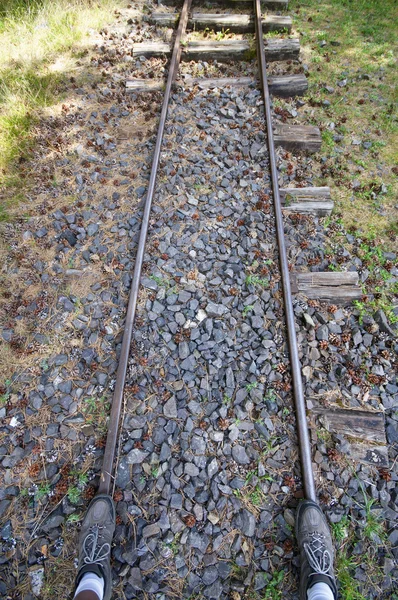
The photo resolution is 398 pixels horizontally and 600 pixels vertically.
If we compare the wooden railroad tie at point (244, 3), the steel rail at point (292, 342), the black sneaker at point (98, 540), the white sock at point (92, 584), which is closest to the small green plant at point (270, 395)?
the steel rail at point (292, 342)

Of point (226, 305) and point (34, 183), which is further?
point (34, 183)

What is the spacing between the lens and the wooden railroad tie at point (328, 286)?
379cm

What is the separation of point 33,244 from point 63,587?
10.4ft

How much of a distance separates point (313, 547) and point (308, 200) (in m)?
3.48

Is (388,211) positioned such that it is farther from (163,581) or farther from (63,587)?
(63,587)

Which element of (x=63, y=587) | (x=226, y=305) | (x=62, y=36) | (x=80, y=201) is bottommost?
(x=63, y=587)

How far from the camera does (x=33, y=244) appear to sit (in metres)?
4.20

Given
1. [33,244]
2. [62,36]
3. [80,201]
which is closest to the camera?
[33,244]

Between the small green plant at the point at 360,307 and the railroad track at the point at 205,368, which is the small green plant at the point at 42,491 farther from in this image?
the small green plant at the point at 360,307

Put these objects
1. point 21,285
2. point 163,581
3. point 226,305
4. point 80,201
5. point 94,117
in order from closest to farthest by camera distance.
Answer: point 163,581 < point 226,305 < point 21,285 < point 80,201 < point 94,117

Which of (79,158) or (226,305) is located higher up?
(79,158)

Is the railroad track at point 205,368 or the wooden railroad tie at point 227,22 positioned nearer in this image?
the railroad track at point 205,368

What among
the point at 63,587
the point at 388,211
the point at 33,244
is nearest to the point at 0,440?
the point at 63,587

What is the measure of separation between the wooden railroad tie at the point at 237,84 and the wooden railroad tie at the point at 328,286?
332cm
